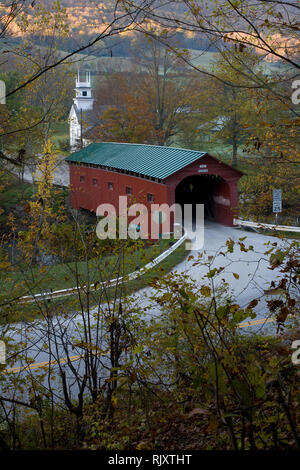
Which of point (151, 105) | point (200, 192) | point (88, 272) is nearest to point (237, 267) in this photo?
point (88, 272)

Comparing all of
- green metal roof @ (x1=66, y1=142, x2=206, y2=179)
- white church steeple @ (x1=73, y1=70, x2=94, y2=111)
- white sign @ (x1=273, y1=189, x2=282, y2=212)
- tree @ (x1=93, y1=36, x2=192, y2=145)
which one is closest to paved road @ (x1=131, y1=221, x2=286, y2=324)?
white sign @ (x1=273, y1=189, x2=282, y2=212)

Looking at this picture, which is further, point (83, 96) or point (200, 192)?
point (83, 96)

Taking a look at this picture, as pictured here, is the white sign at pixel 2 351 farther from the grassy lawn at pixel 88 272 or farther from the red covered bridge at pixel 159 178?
the red covered bridge at pixel 159 178

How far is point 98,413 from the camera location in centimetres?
479

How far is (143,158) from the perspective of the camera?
884 inches

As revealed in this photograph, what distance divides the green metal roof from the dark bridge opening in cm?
188

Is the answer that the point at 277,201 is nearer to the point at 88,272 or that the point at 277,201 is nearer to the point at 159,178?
the point at 159,178

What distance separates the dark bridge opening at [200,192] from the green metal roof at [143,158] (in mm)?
1885

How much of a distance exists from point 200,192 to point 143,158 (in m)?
3.24

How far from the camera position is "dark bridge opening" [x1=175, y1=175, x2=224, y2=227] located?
2245cm

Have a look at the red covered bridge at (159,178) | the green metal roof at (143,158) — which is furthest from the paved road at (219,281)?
the green metal roof at (143,158)

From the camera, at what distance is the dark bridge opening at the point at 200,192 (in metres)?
22.5
